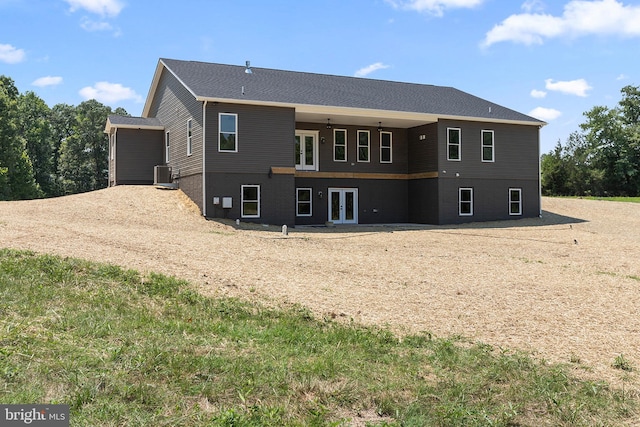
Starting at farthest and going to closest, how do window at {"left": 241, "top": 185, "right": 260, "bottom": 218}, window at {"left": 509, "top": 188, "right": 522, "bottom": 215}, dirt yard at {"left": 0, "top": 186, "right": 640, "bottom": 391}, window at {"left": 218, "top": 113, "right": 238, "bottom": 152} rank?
window at {"left": 509, "top": 188, "right": 522, "bottom": 215}
window at {"left": 241, "top": 185, "right": 260, "bottom": 218}
window at {"left": 218, "top": 113, "right": 238, "bottom": 152}
dirt yard at {"left": 0, "top": 186, "right": 640, "bottom": 391}

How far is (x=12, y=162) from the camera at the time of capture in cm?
4150

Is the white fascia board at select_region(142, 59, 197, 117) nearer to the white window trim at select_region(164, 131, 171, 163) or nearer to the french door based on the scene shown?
the white window trim at select_region(164, 131, 171, 163)

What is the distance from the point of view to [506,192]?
84.8ft

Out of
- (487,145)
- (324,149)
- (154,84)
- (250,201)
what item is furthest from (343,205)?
(154,84)

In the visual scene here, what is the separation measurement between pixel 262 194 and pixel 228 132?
2.60m

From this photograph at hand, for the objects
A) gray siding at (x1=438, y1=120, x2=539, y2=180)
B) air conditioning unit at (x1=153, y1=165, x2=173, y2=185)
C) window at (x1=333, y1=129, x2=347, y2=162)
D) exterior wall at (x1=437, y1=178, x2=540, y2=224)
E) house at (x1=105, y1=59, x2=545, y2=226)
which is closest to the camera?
house at (x1=105, y1=59, x2=545, y2=226)

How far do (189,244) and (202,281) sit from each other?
3525mm

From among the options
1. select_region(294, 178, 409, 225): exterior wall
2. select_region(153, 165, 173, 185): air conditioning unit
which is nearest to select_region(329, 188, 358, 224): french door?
select_region(294, 178, 409, 225): exterior wall

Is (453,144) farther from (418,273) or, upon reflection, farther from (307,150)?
(418,273)

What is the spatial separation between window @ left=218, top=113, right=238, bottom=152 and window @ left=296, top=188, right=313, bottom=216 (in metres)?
4.58

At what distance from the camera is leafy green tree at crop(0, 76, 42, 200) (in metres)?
40.5

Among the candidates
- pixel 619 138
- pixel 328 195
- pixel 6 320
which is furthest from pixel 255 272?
pixel 619 138

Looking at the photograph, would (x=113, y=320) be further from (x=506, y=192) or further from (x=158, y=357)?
(x=506, y=192)

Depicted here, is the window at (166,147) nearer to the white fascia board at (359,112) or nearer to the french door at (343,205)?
the white fascia board at (359,112)
